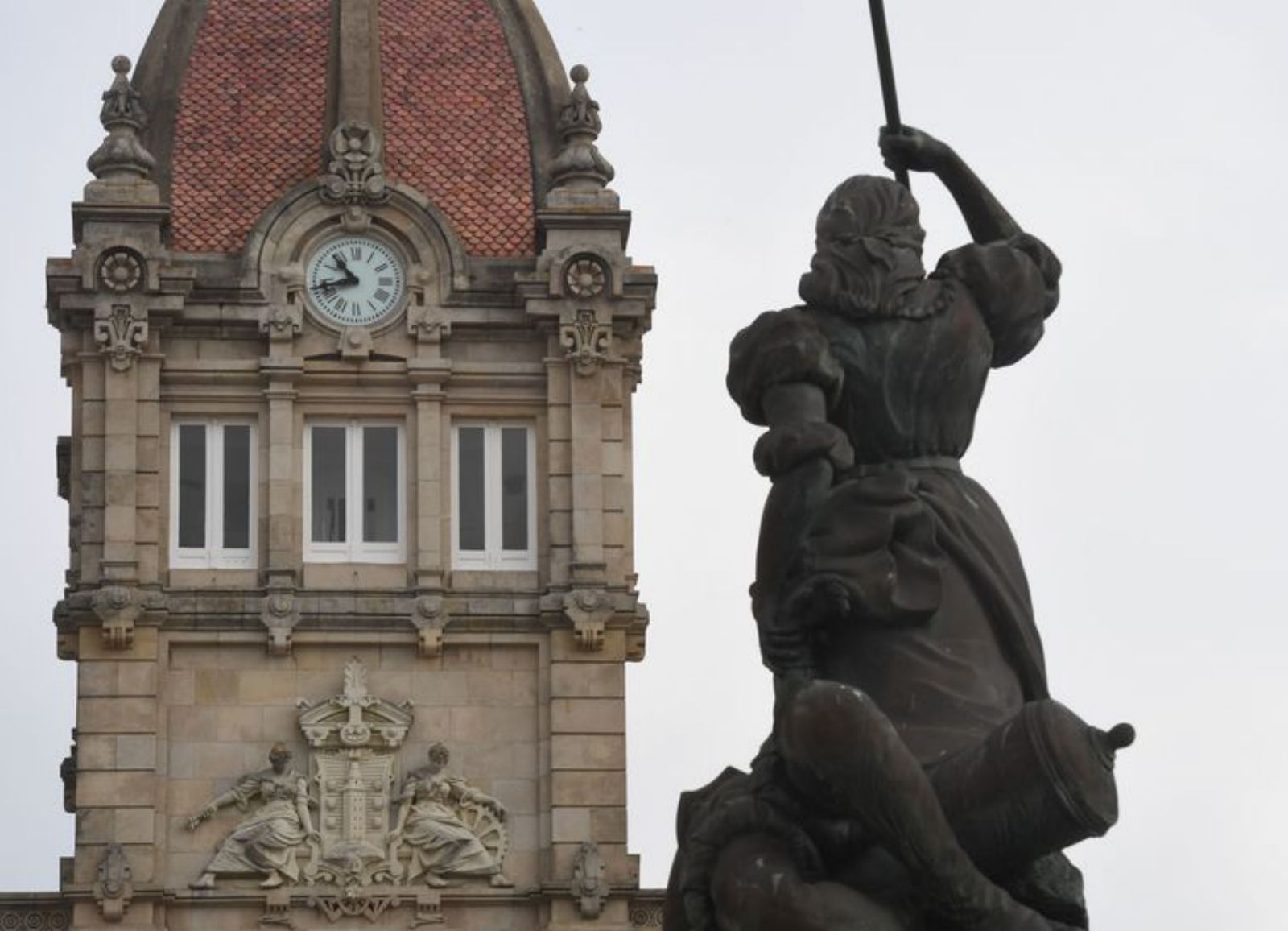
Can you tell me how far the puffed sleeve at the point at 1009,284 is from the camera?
51.5 feet

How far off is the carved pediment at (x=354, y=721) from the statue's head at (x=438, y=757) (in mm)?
488

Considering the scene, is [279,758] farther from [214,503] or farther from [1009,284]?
[1009,284]

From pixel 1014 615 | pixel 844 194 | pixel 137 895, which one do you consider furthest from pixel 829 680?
pixel 137 895

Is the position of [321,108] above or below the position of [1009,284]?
above

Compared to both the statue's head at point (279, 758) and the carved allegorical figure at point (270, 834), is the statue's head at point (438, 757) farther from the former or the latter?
the statue's head at point (279, 758)

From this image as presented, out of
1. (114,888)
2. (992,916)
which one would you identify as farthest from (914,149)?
(114,888)

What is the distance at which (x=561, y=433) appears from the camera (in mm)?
70625

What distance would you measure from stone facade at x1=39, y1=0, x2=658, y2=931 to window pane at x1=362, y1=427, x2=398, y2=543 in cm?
7

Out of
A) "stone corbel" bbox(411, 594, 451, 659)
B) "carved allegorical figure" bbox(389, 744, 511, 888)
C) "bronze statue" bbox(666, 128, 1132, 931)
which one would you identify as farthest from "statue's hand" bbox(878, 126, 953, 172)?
"stone corbel" bbox(411, 594, 451, 659)

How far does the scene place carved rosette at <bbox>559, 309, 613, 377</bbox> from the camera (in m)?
70.4

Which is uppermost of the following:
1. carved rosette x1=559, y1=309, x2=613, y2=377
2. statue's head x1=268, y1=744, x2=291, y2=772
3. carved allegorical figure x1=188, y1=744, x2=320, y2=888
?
carved rosette x1=559, y1=309, x2=613, y2=377

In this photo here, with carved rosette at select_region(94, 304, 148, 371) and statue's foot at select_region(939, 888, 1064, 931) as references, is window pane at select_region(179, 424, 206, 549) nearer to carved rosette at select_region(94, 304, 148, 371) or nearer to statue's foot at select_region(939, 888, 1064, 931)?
carved rosette at select_region(94, 304, 148, 371)

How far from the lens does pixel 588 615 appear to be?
69.3m

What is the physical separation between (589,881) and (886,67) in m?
52.3
